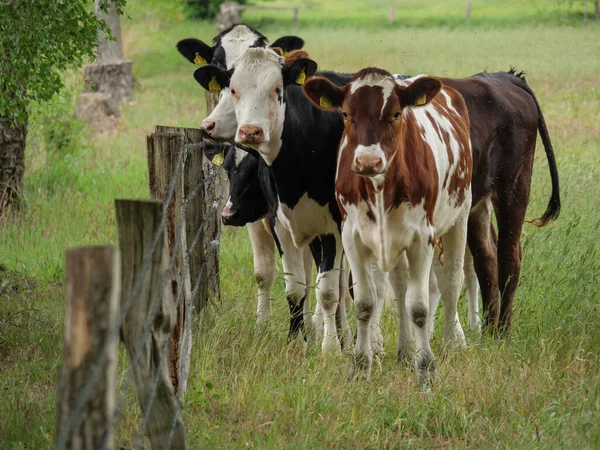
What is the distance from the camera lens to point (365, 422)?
495cm

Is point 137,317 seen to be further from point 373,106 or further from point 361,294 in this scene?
point 361,294

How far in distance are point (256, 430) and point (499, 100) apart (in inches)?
147

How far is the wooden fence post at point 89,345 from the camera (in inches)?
96.5

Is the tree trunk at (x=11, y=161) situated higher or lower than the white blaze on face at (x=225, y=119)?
lower

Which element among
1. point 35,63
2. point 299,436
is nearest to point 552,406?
point 299,436

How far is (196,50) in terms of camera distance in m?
7.39

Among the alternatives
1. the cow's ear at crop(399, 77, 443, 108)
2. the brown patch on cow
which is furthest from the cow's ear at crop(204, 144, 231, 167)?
the cow's ear at crop(399, 77, 443, 108)

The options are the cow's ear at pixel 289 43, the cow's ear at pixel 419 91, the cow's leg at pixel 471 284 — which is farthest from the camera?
the cow's ear at pixel 289 43

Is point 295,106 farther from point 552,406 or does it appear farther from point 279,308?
point 552,406

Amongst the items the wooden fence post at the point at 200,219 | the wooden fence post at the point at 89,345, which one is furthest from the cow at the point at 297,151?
the wooden fence post at the point at 89,345

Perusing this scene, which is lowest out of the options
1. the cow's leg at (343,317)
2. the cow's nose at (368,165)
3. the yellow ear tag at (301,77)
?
the cow's leg at (343,317)

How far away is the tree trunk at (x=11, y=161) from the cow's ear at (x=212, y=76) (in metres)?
3.50

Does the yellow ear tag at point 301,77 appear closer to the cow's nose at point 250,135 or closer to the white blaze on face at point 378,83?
the cow's nose at point 250,135

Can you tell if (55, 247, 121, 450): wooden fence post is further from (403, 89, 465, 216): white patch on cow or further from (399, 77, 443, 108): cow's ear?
(403, 89, 465, 216): white patch on cow
